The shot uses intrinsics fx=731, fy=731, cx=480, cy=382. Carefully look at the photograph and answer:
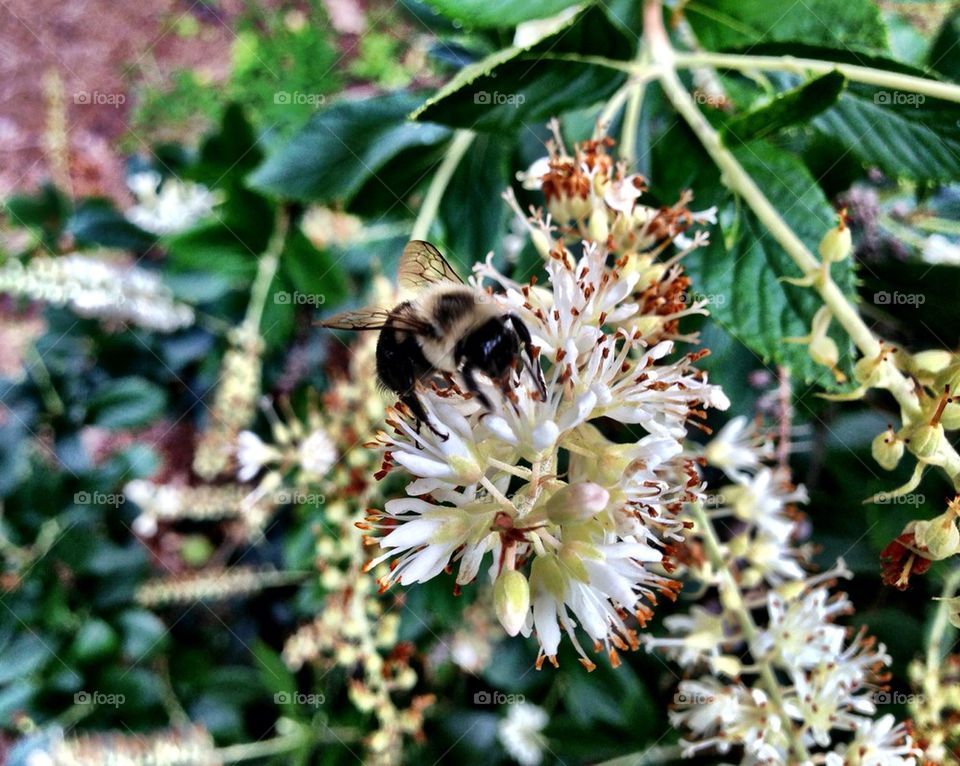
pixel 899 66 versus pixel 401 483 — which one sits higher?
pixel 899 66

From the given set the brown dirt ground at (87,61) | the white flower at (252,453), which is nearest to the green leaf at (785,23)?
the white flower at (252,453)

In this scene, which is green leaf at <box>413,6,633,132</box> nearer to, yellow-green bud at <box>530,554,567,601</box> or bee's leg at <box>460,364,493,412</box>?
bee's leg at <box>460,364,493,412</box>

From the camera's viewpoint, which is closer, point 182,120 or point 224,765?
point 224,765

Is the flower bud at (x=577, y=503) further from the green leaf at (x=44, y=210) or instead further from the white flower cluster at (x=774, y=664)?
the green leaf at (x=44, y=210)

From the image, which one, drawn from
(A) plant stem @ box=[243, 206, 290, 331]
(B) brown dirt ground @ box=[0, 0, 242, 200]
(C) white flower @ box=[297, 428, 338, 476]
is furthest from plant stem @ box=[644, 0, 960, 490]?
(B) brown dirt ground @ box=[0, 0, 242, 200]

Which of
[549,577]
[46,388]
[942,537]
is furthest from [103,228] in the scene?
[942,537]

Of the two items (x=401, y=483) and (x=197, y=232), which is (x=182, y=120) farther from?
(x=401, y=483)

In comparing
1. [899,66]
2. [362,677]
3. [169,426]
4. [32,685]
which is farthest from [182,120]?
[899,66]
